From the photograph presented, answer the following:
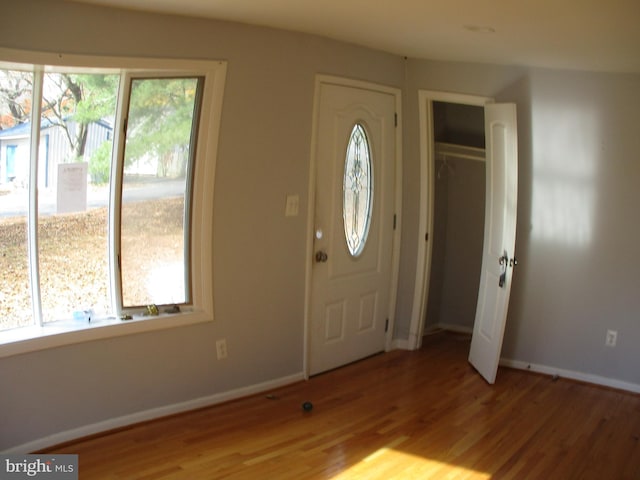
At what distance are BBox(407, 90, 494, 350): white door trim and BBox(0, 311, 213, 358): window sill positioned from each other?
1955 millimetres

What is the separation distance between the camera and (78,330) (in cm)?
330

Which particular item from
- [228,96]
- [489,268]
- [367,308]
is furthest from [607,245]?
[228,96]

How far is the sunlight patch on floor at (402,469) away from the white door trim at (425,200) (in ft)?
6.07

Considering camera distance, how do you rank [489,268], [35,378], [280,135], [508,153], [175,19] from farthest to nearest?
[489,268] → [508,153] → [280,135] → [175,19] → [35,378]

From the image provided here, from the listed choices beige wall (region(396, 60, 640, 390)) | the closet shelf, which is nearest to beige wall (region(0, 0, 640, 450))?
beige wall (region(396, 60, 640, 390))

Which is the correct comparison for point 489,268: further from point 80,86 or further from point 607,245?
point 80,86

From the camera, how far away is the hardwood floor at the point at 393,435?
313cm

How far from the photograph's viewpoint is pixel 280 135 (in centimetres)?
398

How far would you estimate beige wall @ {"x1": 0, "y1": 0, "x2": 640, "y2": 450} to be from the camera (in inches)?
128

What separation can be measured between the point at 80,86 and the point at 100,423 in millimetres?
1850
